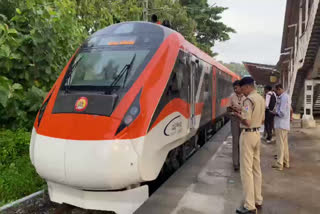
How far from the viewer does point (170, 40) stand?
16.9 feet

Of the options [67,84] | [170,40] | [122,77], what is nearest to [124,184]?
[122,77]

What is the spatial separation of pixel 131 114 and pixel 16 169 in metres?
3.21

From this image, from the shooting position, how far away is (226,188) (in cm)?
516

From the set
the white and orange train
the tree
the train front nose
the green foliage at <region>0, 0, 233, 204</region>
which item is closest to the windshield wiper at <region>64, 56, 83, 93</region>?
the white and orange train

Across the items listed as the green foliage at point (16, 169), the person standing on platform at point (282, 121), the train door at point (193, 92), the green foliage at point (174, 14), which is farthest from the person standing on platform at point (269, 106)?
the green foliage at point (174, 14)

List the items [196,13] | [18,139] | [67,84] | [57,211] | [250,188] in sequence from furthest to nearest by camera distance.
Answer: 1. [196,13]
2. [18,139]
3. [67,84]
4. [57,211]
5. [250,188]

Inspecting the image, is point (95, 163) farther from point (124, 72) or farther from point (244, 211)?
point (244, 211)

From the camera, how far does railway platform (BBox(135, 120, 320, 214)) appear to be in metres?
4.33

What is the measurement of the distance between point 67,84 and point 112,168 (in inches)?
72.6

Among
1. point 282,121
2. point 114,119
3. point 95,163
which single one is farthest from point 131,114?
point 282,121

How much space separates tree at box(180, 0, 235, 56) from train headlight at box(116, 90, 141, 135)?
78.6 feet

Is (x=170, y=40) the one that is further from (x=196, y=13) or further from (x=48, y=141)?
(x=196, y=13)

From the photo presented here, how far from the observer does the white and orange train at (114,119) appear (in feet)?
12.6

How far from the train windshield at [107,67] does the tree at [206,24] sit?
2310 cm
